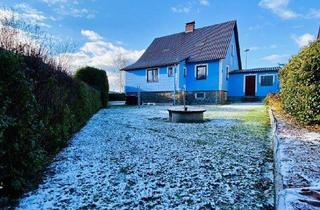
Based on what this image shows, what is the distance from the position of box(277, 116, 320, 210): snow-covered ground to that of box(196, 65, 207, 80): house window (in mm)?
13225

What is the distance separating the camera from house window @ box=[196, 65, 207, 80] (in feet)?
56.6

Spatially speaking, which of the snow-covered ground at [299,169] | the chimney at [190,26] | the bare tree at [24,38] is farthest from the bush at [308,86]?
the chimney at [190,26]

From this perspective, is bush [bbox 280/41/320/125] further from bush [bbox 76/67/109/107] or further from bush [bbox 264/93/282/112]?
bush [bbox 76/67/109/107]

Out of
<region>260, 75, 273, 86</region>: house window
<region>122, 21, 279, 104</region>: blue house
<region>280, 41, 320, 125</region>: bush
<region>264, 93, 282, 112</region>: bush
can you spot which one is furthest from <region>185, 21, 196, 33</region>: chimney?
<region>280, 41, 320, 125</region>: bush

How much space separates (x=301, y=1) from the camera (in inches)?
502

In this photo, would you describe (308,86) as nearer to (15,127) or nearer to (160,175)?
(160,175)

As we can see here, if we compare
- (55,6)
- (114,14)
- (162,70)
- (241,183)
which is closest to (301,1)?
(162,70)

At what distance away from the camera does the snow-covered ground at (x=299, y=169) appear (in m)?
1.60

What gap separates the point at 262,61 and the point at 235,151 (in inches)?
1052

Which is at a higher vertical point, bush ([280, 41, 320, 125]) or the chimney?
the chimney

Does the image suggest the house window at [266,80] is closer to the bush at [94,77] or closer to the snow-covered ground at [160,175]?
the bush at [94,77]

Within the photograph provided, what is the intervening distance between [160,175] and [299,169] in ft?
4.98

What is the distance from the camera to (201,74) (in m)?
17.4

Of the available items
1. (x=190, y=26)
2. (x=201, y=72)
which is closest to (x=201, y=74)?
(x=201, y=72)
